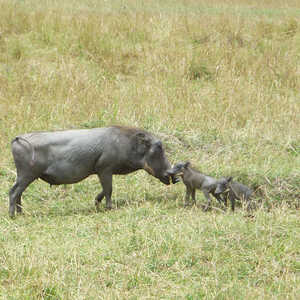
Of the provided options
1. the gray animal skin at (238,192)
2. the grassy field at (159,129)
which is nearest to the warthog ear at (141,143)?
the grassy field at (159,129)

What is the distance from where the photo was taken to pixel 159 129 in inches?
354

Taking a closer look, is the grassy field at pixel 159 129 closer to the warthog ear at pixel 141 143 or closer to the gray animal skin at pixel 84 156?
the gray animal skin at pixel 84 156

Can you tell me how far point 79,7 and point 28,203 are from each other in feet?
28.1

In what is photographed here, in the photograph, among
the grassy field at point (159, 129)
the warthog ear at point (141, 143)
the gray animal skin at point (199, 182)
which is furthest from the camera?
the warthog ear at point (141, 143)

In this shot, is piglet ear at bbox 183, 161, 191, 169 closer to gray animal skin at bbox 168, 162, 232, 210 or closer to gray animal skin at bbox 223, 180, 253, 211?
gray animal skin at bbox 168, 162, 232, 210

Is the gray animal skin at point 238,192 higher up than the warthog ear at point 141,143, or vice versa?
the warthog ear at point 141,143

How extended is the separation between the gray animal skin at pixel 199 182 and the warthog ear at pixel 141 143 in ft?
1.28

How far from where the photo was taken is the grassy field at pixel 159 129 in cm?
502

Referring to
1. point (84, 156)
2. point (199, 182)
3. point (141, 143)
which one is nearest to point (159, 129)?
point (141, 143)

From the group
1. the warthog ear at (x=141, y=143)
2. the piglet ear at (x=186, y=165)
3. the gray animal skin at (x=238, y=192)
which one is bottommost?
the gray animal skin at (x=238, y=192)

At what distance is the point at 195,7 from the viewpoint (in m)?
16.2

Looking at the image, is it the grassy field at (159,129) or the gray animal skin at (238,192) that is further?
the gray animal skin at (238,192)

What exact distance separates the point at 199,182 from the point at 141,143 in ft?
2.64

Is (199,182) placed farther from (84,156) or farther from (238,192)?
(84,156)
